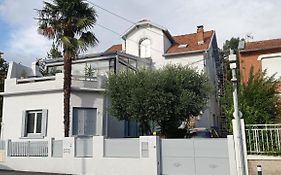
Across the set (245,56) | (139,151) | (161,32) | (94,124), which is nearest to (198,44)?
(161,32)

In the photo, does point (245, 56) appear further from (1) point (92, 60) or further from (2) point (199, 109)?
(1) point (92, 60)

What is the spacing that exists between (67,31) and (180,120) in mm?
8245

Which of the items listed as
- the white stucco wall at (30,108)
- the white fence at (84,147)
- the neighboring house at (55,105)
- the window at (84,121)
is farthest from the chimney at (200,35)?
the white fence at (84,147)

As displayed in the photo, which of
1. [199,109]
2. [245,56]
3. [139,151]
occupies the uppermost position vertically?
[245,56]

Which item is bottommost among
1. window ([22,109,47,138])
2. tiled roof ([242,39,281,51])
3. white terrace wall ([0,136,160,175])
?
white terrace wall ([0,136,160,175])

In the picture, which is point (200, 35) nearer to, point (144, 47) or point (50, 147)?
point (144, 47)

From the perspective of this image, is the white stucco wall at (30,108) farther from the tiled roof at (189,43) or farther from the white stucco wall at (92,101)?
the tiled roof at (189,43)

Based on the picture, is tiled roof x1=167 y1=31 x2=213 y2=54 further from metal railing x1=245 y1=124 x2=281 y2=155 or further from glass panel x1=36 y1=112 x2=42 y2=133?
metal railing x1=245 y1=124 x2=281 y2=155

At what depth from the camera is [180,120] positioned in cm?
1753

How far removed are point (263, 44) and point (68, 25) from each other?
41.3 feet

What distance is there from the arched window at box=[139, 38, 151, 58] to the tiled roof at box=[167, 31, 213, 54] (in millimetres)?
1862

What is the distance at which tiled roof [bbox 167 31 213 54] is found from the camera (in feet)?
86.4

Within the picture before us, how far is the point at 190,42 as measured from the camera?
92.4 feet

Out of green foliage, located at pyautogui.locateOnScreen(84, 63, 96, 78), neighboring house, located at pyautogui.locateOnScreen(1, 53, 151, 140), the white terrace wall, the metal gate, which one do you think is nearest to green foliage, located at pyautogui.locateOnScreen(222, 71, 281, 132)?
the metal gate
